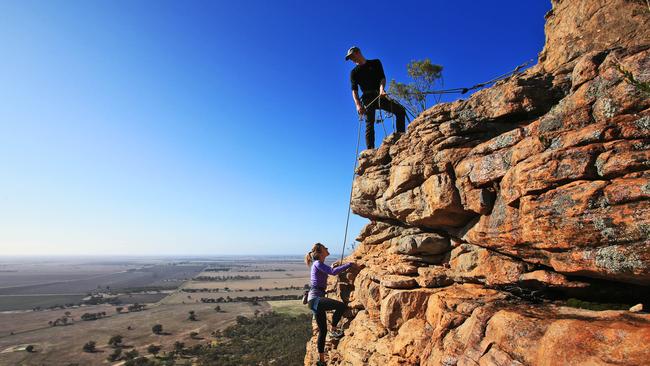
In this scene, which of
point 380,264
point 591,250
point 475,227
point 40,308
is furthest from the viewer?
point 40,308

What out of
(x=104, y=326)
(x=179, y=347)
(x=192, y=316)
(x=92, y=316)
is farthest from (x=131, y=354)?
(x=92, y=316)

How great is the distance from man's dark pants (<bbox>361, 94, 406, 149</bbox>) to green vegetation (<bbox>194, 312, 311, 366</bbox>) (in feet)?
130

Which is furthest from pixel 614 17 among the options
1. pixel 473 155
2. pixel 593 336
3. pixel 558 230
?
pixel 593 336

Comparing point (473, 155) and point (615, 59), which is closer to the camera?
point (615, 59)

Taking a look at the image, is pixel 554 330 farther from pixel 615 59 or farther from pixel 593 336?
pixel 615 59

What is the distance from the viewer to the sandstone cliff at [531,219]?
5.48m

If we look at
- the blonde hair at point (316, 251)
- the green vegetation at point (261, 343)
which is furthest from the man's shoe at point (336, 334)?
the green vegetation at point (261, 343)

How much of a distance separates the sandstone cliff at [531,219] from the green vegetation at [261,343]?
41063 mm

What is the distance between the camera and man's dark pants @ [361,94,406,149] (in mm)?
13953

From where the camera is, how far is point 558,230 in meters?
6.29

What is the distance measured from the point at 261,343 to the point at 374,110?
54986mm

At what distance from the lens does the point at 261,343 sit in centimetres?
5791

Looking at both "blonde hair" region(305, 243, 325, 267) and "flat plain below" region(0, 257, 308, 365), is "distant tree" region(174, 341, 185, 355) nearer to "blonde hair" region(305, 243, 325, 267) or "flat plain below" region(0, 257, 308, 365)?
"flat plain below" region(0, 257, 308, 365)

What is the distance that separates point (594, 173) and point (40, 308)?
149160 mm
